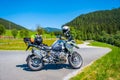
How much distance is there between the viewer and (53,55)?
8.38 meters

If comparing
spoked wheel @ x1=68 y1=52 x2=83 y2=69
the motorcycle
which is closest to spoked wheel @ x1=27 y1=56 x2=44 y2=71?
the motorcycle

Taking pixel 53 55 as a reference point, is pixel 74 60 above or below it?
below

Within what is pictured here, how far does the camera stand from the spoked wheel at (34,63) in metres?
8.23

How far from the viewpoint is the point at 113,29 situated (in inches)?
5994

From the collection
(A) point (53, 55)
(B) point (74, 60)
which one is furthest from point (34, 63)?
(B) point (74, 60)

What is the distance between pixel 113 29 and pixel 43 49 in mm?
149551

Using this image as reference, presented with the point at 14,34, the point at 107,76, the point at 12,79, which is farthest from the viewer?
the point at 14,34

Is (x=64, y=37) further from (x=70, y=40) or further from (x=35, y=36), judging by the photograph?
(x=35, y=36)

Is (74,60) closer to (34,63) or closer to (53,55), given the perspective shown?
(53,55)

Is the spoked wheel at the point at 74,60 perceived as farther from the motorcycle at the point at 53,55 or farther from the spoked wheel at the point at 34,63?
the spoked wheel at the point at 34,63

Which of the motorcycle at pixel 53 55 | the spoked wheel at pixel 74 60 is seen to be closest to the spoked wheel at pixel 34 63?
the motorcycle at pixel 53 55

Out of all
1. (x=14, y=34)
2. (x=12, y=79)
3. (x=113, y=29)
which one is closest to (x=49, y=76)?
(x=12, y=79)

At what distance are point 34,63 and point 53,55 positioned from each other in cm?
83

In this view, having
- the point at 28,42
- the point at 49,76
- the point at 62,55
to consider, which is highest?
the point at 28,42
